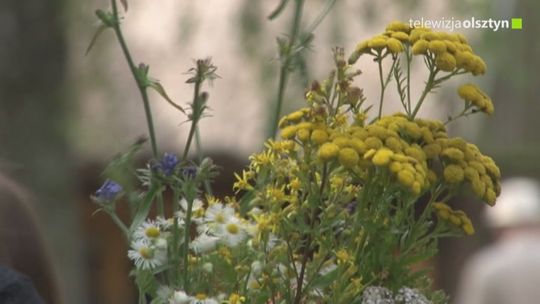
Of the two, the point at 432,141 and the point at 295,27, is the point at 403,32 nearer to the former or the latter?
the point at 432,141

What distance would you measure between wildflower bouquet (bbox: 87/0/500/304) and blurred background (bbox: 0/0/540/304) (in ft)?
9.24

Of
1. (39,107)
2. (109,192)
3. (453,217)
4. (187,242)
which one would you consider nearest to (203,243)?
(187,242)

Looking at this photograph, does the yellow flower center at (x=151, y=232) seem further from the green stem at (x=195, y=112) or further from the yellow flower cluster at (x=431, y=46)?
the yellow flower cluster at (x=431, y=46)

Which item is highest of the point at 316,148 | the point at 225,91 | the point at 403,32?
the point at 403,32

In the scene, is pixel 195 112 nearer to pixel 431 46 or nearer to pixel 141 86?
pixel 141 86

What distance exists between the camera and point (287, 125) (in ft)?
4.17

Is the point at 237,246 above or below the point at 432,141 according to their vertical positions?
below

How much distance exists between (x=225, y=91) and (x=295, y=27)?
6.82m

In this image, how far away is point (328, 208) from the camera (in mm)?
1215

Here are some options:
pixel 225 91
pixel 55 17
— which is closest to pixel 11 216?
pixel 55 17

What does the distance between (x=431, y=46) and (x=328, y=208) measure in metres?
0.19

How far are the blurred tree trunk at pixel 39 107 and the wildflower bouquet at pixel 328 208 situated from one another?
4.59 meters

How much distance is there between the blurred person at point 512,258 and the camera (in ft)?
15.8

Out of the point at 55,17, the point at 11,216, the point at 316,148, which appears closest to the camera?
the point at 316,148
